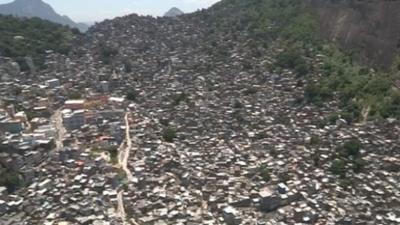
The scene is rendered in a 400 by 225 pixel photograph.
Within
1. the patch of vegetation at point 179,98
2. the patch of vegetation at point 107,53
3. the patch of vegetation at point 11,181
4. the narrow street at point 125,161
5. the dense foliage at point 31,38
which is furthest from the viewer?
the patch of vegetation at point 107,53

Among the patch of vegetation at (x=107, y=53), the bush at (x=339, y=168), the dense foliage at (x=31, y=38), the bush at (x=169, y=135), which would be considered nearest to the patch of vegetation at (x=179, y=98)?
the bush at (x=169, y=135)

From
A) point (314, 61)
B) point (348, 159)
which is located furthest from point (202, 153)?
point (314, 61)

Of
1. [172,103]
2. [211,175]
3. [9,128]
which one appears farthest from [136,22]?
[211,175]

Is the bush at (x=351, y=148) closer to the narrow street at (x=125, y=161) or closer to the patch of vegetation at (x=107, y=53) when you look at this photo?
the narrow street at (x=125, y=161)

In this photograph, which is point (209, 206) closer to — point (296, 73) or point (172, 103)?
point (172, 103)

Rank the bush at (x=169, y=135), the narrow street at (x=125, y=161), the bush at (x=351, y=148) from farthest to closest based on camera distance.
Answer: the bush at (x=169, y=135) → the bush at (x=351, y=148) → the narrow street at (x=125, y=161)

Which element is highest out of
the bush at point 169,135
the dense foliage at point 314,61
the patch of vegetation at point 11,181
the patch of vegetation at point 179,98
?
the dense foliage at point 314,61
